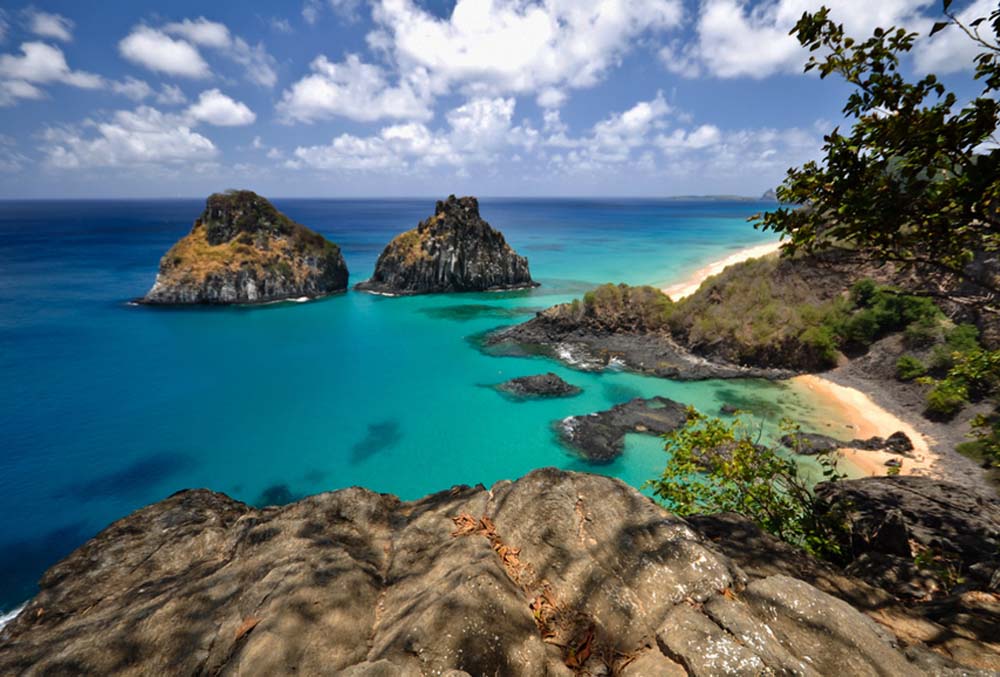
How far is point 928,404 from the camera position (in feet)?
96.0

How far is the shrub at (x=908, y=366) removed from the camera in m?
31.7

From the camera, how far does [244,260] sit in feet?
233

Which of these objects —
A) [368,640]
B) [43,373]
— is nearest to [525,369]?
[368,640]

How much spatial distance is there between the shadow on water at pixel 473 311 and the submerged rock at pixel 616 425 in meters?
32.0

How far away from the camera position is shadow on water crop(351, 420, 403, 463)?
1132 inches

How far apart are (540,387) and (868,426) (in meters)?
23.5

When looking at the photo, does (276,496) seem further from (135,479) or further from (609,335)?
(609,335)

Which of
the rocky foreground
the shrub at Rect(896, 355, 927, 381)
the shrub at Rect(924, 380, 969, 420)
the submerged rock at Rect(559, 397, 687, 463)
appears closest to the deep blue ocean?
the submerged rock at Rect(559, 397, 687, 463)

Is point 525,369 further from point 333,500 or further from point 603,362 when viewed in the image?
point 333,500

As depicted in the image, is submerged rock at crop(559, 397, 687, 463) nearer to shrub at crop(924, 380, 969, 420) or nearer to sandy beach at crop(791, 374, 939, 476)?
sandy beach at crop(791, 374, 939, 476)

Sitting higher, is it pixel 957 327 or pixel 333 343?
pixel 957 327

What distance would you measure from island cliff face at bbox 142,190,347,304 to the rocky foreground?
2914 inches

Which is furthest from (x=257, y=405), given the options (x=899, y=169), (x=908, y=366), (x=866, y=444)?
(x=908, y=366)

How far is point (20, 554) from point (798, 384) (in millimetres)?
52473
